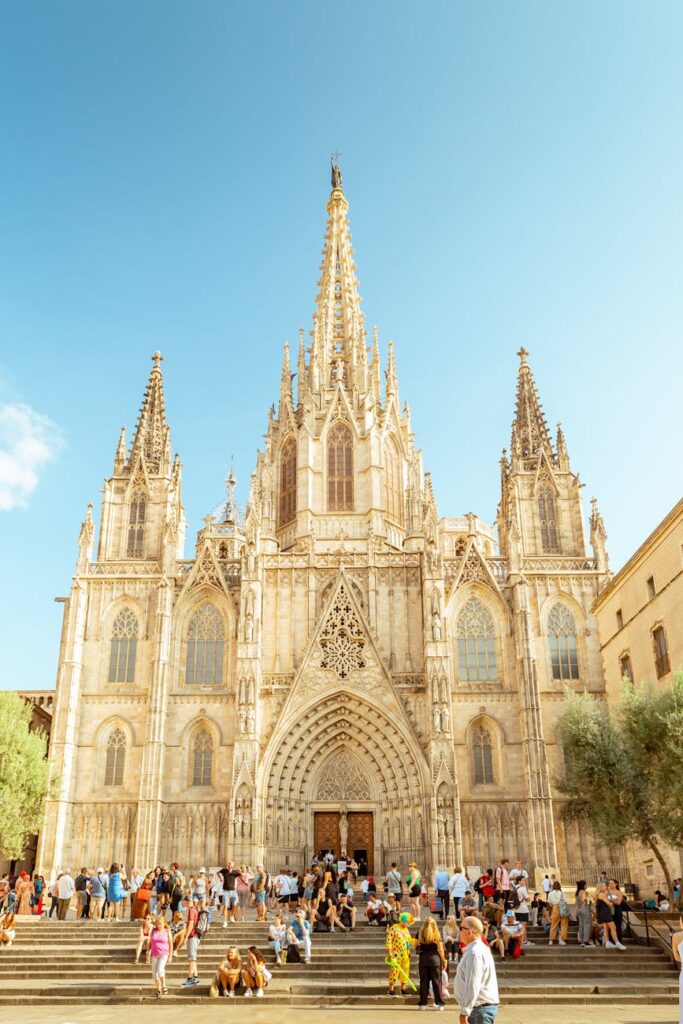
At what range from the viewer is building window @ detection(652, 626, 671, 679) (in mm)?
30125

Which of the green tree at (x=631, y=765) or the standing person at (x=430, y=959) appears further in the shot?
the green tree at (x=631, y=765)

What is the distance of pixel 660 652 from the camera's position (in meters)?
30.7

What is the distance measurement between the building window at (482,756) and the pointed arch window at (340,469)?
39.6 ft

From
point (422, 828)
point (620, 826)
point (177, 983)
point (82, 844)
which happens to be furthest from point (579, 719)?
point (82, 844)

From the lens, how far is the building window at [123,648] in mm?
37875

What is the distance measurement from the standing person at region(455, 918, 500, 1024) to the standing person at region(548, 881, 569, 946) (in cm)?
1457

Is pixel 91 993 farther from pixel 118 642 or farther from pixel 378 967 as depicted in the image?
pixel 118 642

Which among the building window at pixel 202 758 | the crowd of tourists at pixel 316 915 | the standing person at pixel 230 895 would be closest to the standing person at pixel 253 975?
the crowd of tourists at pixel 316 915

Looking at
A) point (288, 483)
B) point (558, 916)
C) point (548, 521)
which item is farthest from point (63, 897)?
point (548, 521)

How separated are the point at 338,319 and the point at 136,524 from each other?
16.4m

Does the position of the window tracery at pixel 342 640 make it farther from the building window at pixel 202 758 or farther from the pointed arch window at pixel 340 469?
the pointed arch window at pixel 340 469

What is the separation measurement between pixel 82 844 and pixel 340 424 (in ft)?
72.4

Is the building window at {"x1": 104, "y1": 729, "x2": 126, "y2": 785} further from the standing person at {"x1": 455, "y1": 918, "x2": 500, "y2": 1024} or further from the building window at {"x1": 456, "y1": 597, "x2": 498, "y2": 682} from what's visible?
the standing person at {"x1": 455, "y1": 918, "x2": 500, "y2": 1024}

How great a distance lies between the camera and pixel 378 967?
776 inches
